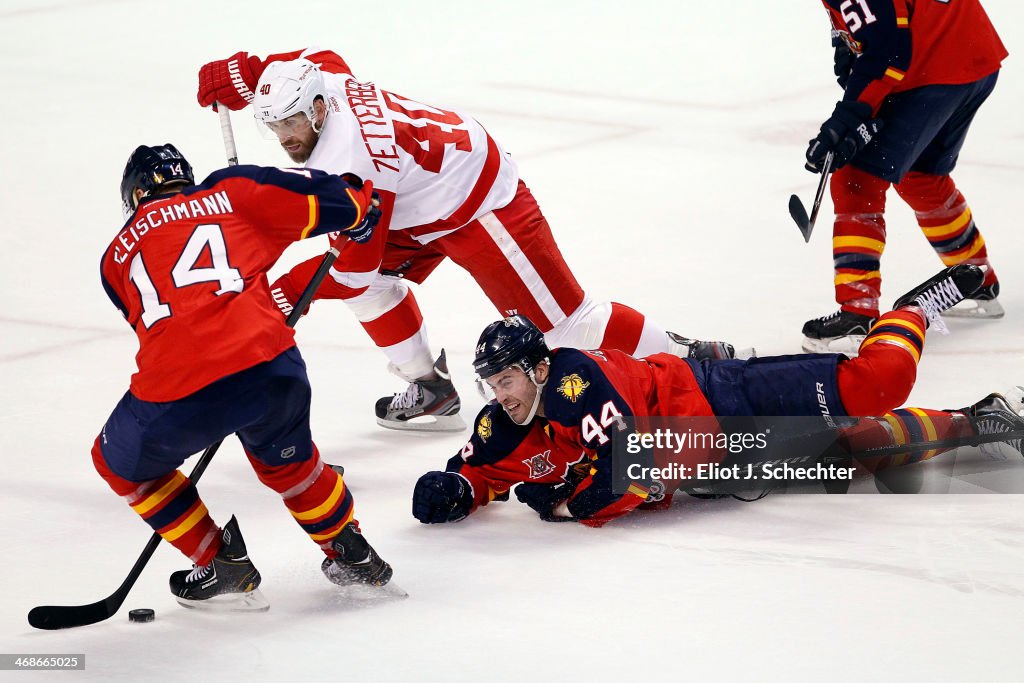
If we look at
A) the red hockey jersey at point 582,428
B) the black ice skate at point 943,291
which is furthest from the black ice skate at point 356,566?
the black ice skate at point 943,291

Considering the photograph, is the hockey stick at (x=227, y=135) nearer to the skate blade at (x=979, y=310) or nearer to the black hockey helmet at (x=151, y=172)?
the black hockey helmet at (x=151, y=172)

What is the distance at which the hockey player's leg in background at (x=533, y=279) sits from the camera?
391 cm

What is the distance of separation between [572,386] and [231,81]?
1421 mm

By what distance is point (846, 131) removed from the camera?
4.32 meters

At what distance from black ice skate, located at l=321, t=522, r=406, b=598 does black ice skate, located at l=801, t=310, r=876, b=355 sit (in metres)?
1.97

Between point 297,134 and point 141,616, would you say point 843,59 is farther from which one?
point 141,616

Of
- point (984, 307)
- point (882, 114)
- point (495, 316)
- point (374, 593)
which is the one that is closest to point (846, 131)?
point (882, 114)

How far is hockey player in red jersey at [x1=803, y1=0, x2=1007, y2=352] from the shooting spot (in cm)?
431

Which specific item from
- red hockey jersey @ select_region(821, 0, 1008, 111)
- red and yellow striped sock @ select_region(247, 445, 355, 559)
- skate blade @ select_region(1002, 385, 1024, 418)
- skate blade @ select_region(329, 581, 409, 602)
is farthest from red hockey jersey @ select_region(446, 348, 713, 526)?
red hockey jersey @ select_region(821, 0, 1008, 111)

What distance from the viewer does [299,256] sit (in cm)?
562

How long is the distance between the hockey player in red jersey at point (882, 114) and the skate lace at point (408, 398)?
1.23 m

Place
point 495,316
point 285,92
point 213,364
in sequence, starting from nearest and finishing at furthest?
1. point 213,364
2. point 285,92
3. point 495,316

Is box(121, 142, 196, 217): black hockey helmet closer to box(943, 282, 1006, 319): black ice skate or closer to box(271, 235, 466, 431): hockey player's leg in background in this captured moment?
box(271, 235, 466, 431): hockey player's leg in background

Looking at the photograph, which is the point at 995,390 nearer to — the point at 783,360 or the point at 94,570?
the point at 783,360
